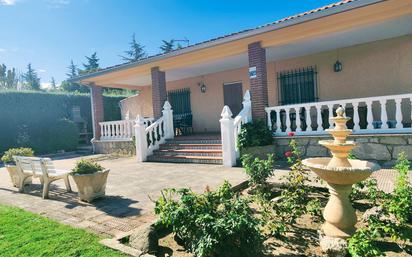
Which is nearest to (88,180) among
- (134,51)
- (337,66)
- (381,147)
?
(381,147)

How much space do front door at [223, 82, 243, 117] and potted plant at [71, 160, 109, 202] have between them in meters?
7.33

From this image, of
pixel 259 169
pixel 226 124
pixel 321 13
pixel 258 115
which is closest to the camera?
pixel 259 169

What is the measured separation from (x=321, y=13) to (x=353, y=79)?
3672 millimetres

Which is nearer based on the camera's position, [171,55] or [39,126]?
[171,55]

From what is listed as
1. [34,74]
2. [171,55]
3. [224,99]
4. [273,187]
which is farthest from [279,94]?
[34,74]

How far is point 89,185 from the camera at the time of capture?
430 cm

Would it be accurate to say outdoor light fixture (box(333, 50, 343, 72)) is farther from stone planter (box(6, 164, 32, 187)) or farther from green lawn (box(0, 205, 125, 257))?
stone planter (box(6, 164, 32, 187))

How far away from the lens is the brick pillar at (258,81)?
283 inches

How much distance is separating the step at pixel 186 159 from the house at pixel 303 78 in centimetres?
3

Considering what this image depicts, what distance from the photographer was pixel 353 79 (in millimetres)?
8336

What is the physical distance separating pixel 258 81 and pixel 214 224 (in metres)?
5.59

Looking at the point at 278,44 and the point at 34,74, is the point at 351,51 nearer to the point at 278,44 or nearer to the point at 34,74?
the point at 278,44

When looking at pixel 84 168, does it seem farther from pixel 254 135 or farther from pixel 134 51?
pixel 134 51

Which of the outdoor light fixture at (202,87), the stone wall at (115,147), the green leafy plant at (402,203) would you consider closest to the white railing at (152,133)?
the stone wall at (115,147)
